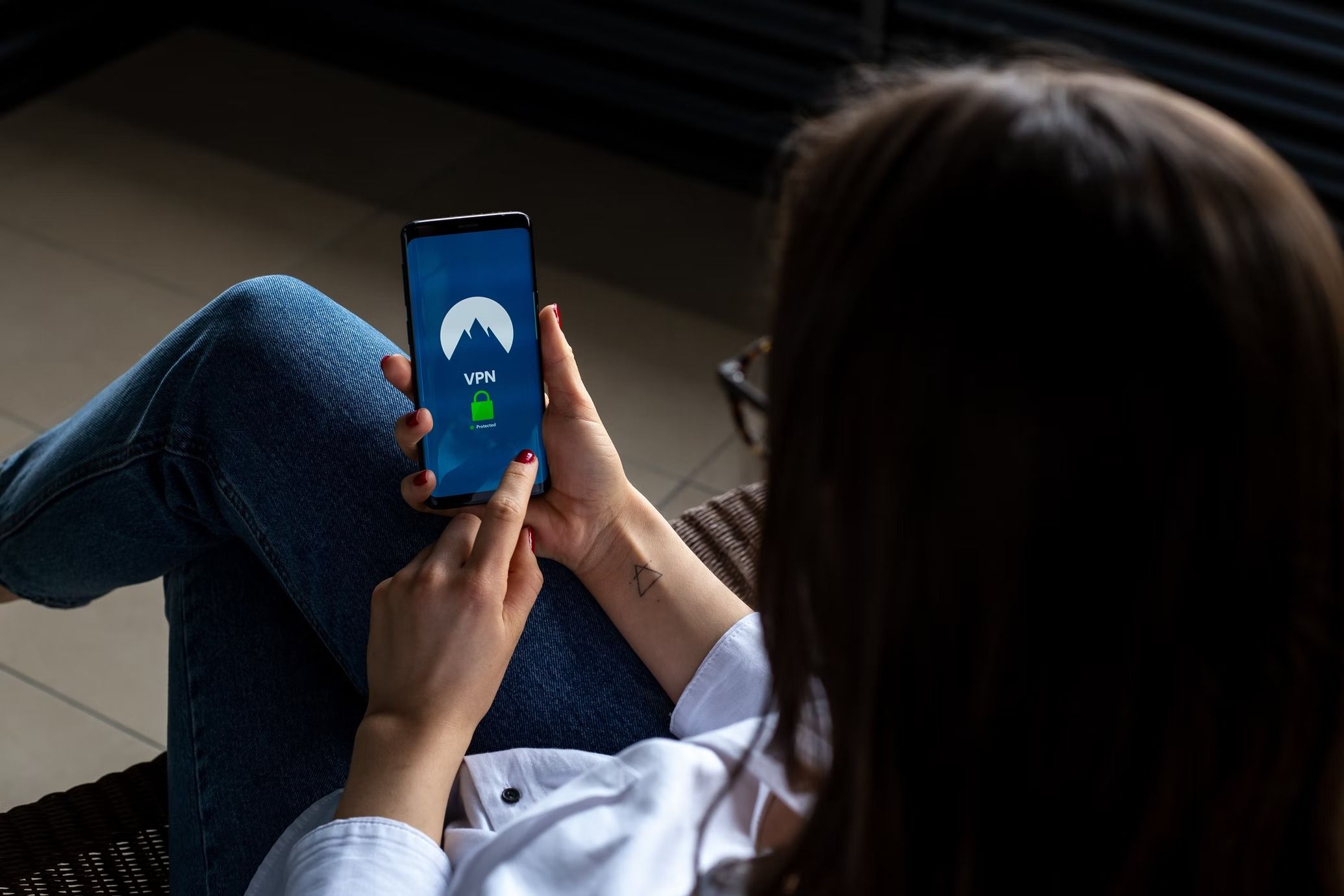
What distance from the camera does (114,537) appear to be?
103 centimetres

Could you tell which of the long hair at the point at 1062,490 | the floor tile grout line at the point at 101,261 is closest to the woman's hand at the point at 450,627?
the long hair at the point at 1062,490

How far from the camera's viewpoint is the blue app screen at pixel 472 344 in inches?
36.7

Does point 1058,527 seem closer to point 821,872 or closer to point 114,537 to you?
point 821,872

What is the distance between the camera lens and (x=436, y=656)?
821mm

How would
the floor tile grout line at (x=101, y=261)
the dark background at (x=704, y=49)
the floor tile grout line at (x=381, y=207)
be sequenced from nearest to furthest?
the dark background at (x=704, y=49)
the floor tile grout line at (x=101, y=261)
the floor tile grout line at (x=381, y=207)

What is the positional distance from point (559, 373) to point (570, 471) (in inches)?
2.8

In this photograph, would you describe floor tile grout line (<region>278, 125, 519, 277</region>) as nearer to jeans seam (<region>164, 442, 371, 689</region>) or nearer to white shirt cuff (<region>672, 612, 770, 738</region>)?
jeans seam (<region>164, 442, 371, 689</region>)

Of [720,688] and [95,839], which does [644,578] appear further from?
[95,839]

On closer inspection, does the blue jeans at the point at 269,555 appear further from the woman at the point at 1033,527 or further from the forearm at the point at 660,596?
the woman at the point at 1033,527

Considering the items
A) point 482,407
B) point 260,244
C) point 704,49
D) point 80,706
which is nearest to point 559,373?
point 482,407

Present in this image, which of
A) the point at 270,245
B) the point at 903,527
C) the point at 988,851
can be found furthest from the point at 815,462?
the point at 270,245

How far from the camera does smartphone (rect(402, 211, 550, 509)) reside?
0.93m

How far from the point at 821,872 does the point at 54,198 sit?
2228 mm

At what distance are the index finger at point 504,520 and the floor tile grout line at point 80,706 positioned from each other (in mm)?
804
